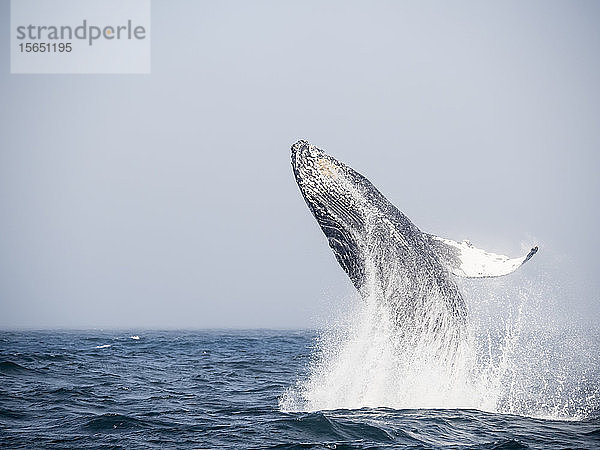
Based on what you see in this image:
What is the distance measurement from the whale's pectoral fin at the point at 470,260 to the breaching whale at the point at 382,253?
0.02m

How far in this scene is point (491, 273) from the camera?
30.8ft

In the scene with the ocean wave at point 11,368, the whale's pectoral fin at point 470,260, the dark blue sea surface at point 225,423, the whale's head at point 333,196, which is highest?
the whale's head at point 333,196

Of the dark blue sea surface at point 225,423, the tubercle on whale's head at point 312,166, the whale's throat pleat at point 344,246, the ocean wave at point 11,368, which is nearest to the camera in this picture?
the dark blue sea surface at point 225,423

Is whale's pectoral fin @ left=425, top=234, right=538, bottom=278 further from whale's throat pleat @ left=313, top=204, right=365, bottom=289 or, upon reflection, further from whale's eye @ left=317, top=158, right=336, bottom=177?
whale's eye @ left=317, top=158, right=336, bottom=177

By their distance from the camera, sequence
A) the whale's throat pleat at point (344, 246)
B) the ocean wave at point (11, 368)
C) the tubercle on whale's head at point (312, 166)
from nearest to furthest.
→ the tubercle on whale's head at point (312, 166)
the whale's throat pleat at point (344, 246)
the ocean wave at point (11, 368)

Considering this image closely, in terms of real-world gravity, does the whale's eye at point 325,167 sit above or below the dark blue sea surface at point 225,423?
above

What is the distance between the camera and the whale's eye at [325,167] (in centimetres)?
919

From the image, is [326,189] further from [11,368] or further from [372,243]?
[11,368]

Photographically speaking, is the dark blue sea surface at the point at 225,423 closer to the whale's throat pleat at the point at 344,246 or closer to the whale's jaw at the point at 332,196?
the whale's throat pleat at the point at 344,246

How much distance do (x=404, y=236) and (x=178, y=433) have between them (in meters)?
4.40

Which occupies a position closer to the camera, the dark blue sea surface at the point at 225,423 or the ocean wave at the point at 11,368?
the dark blue sea surface at the point at 225,423

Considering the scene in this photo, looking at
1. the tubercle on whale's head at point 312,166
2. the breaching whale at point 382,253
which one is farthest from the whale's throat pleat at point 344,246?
the tubercle on whale's head at point 312,166

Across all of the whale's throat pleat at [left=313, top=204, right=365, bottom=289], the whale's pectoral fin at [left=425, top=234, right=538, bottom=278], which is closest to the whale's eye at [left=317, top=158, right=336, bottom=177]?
the whale's throat pleat at [left=313, top=204, right=365, bottom=289]

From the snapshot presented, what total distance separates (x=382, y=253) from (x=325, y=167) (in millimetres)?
1597
